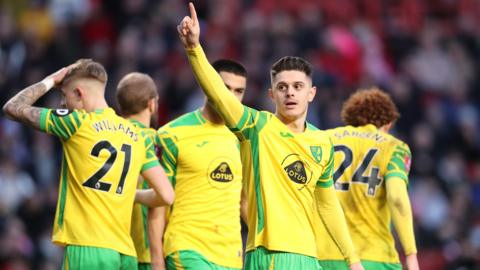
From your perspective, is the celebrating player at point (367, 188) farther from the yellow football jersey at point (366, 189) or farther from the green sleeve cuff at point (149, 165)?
the green sleeve cuff at point (149, 165)

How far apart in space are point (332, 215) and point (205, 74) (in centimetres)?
159

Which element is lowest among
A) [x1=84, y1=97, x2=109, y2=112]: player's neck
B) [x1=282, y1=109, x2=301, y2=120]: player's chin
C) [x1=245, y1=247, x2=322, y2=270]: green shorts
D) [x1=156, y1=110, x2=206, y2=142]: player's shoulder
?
[x1=245, y1=247, x2=322, y2=270]: green shorts

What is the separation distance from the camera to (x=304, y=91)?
8.45m

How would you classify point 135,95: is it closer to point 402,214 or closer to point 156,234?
point 156,234

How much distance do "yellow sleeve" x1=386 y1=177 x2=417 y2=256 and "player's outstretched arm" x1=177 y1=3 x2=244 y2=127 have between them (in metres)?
2.13

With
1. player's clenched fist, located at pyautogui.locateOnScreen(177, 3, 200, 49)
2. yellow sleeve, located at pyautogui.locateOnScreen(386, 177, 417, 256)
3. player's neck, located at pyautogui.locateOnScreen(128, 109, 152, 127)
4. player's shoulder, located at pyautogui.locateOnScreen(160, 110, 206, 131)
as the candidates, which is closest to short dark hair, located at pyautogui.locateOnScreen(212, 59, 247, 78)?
player's shoulder, located at pyautogui.locateOnScreen(160, 110, 206, 131)

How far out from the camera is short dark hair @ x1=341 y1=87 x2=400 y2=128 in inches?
402

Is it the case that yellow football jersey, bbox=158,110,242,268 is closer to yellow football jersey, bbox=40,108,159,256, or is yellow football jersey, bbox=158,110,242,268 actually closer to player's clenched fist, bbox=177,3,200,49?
yellow football jersey, bbox=40,108,159,256

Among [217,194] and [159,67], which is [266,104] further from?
[217,194]

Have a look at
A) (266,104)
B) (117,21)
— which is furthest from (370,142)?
(117,21)

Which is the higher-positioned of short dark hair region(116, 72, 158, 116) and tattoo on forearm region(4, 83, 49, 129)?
short dark hair region(116, 72, 158, 116)

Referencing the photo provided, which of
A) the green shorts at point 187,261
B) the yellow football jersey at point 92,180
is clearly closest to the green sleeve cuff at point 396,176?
the green shorts at point 187,261

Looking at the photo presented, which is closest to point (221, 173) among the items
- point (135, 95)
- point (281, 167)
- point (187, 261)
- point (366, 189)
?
point (187, 261)

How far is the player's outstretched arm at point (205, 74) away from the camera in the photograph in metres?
7.70
